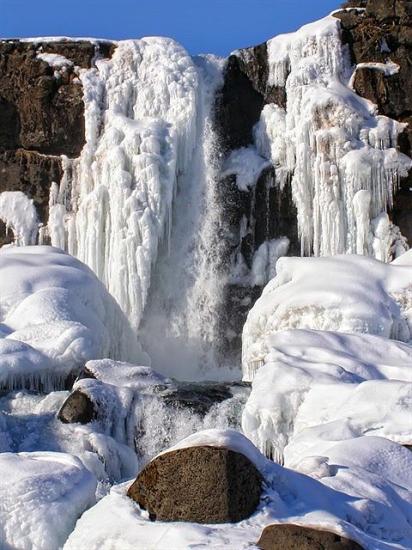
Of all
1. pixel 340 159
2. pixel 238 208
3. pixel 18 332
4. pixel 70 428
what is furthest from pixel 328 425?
pixel 238 208

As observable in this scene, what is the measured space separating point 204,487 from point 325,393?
15.9ft

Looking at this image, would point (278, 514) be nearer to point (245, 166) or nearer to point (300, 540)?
point (300, 540)

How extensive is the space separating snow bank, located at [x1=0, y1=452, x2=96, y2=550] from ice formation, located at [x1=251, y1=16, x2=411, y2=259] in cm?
1212

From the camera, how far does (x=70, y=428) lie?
485 inches

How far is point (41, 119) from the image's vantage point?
21.5 m

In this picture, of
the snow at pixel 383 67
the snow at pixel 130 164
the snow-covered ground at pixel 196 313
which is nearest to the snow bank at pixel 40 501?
the snow-covered ground at pixel 196 313

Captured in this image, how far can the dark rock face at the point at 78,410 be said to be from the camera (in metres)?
12.4

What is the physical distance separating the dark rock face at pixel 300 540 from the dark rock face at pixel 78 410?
6.54 m

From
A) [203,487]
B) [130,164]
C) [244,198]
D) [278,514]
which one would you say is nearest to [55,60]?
[130,164]

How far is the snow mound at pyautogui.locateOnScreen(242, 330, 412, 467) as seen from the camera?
10.2 meters

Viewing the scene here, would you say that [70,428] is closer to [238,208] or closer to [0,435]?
[0,435]

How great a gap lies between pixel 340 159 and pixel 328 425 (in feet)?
32.1

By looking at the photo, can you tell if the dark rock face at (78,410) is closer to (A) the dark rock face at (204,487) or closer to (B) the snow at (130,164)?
(A) the dark rock face at (204,487)

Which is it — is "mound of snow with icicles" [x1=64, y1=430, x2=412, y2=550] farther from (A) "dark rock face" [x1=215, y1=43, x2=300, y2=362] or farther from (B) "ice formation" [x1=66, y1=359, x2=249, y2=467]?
(A) "dark rock face" [x1=215, y1=43, x2=300, y2=362]
